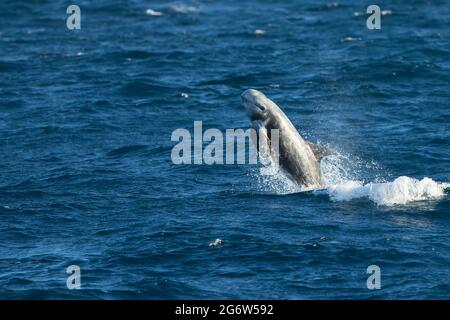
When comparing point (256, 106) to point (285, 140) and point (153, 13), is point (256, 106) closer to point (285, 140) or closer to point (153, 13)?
point (285, 140)

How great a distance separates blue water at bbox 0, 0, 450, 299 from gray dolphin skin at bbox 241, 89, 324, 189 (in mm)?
1079

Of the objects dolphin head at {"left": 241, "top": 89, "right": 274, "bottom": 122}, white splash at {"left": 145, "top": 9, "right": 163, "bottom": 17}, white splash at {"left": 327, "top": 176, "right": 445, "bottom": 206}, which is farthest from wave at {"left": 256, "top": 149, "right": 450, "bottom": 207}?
white splash at {"left": 145, "top": 9, "right": 163, "bottom": 17}

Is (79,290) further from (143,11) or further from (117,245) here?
(143,11)

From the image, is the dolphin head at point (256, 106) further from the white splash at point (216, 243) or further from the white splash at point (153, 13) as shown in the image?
the white splash at point (153, 13)

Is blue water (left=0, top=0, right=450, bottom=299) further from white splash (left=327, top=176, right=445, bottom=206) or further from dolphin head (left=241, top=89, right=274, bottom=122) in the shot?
dolphin head (left=241, top=89, right=274, bottom=122)

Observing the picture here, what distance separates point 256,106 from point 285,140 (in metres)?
1.44

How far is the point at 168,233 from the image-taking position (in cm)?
3569

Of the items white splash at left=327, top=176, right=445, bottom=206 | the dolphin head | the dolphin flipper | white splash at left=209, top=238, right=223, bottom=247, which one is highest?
the dolphin head

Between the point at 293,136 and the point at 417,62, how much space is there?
20326mm

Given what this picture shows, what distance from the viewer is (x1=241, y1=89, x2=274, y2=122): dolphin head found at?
37500 millimetres

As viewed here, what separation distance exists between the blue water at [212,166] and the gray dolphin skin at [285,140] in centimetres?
108

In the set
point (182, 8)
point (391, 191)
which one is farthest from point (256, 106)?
point (182, 8)

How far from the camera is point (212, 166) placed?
42.8 metres
